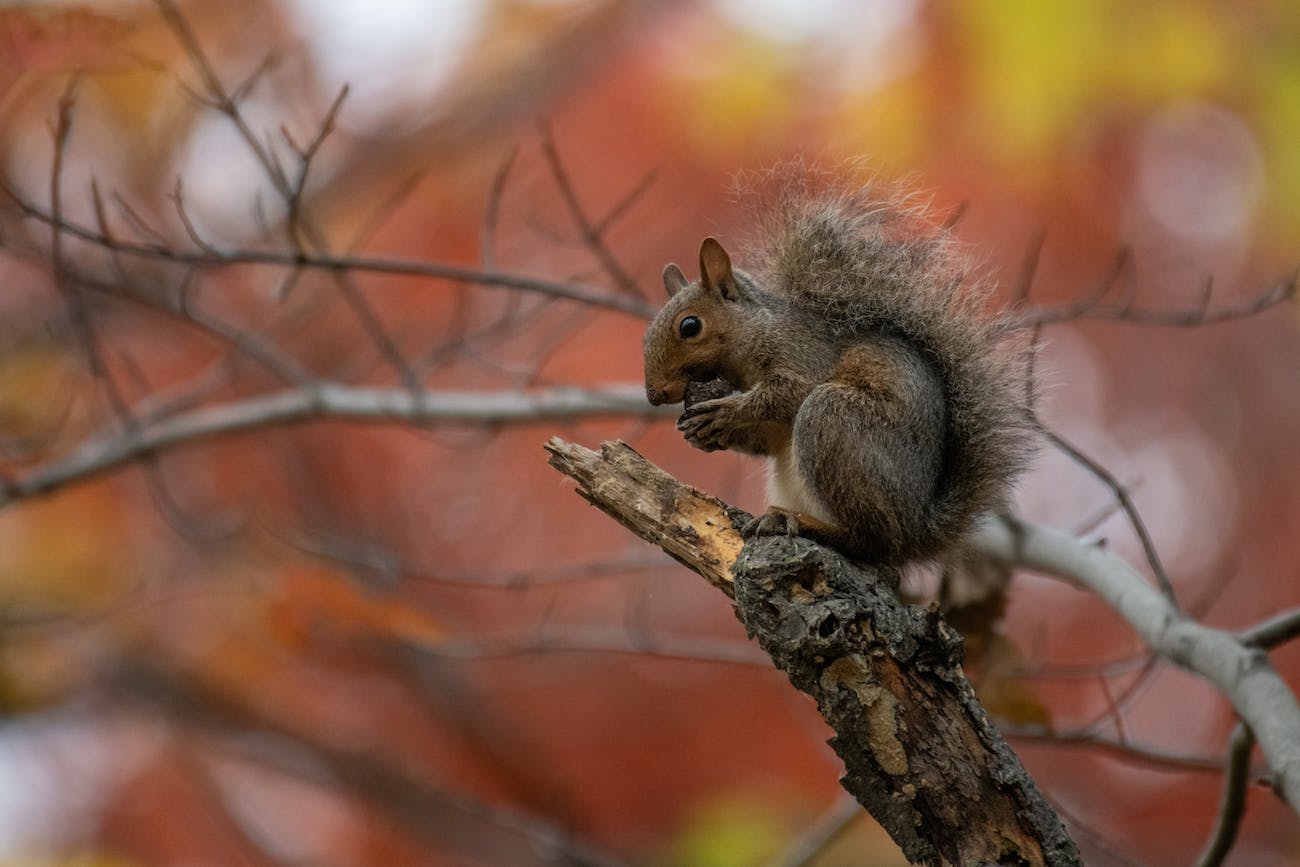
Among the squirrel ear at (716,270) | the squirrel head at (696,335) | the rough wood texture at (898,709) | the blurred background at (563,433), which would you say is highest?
the blurred background at (563,433)

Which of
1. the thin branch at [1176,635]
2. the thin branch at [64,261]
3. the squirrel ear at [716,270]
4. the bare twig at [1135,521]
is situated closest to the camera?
the thin branch at [1176,635]

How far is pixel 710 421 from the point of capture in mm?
2918

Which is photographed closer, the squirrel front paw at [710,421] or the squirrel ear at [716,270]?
the squirrel front paw at [710,421]

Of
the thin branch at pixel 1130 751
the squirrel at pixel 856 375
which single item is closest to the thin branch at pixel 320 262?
the squirrel at pixel 856 375

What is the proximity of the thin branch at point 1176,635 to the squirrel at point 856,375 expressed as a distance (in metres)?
0.25

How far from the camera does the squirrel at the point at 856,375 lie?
9.05ft

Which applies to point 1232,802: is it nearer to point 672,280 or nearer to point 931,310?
point 931,310

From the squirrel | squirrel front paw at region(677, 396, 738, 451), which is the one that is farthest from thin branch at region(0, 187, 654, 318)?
squirrel front paw at region(677, 396, 738, 451)

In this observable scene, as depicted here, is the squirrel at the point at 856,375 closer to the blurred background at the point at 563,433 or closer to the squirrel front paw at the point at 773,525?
the squirrel front paw at the point at 773,525

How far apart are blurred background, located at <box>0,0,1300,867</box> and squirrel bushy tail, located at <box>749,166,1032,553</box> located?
2.43 meters

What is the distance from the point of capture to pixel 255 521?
190 inches

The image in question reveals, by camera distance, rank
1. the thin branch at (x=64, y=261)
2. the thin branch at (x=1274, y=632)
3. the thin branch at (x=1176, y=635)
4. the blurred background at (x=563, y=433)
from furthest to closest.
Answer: the blurred background at (x=563, y=433), the thin branch at (x=64, y=261), the thin branch at (x=1274, y=632), the thin branch at (x=1176, y=635)

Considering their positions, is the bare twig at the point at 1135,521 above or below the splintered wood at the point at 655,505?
above

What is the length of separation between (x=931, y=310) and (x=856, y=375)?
0.95ft
